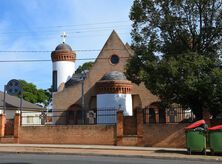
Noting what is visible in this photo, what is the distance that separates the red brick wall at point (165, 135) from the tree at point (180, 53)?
1909mm

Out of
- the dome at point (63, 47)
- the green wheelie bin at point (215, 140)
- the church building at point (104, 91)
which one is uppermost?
the dome at point (63, 47)

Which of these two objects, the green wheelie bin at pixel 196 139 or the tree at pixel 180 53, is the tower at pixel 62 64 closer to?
the tree at pixel 180 53

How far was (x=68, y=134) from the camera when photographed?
27.3m

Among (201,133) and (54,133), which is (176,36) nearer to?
(201,133)

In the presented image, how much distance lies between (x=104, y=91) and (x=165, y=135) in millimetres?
17068

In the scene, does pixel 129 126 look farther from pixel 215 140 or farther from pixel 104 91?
pixel 104 91

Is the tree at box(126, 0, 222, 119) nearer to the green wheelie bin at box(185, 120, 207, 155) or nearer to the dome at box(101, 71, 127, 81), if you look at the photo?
the green wheelie bin at box(185, 120, 207, 155)

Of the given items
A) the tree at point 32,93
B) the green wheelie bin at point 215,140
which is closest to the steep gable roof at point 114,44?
the green wheelie bin at point 215,140

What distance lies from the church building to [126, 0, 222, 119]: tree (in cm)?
1323

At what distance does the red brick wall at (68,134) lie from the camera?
2641 cm

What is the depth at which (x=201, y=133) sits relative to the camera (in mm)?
19609

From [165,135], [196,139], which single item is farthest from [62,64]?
[196,139]

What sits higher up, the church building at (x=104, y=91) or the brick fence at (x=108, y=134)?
the church building at (x=104, y=91)

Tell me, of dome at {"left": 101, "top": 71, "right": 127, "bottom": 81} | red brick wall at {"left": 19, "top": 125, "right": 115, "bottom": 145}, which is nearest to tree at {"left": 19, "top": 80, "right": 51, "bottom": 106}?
dome at {"left": 101, "top": 71, "right": 127, "bottom": 81}
